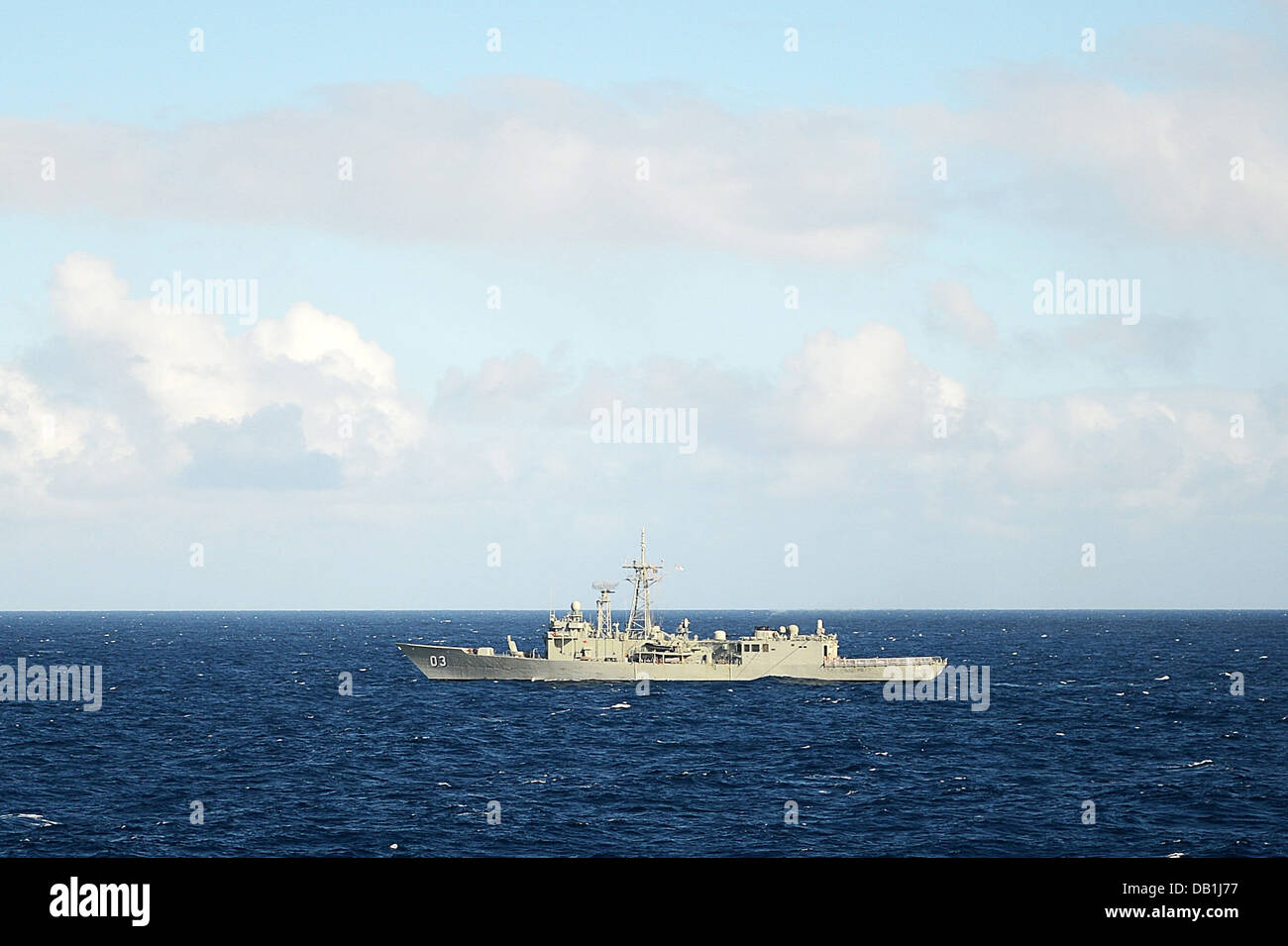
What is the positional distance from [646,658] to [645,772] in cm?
5202

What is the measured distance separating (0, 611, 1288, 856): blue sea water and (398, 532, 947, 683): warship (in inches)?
84.9

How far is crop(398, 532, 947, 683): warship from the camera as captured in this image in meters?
119

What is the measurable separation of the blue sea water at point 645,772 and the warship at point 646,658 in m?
2.16

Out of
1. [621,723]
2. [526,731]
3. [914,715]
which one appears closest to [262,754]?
[526,731]

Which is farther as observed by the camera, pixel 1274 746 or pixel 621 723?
pixel 621 723

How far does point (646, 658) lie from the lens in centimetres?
12044

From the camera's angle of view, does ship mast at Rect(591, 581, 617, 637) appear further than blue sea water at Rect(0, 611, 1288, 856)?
Yes

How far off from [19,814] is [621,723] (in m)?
45.9

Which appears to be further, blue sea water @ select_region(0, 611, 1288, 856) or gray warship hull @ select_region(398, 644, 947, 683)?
gray warship hull @ select_region(398, 644, 947, 683)

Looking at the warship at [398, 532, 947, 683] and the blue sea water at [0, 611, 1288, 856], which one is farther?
the warship at [398, 532, 947, 683]

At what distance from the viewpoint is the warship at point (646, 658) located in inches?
4680
